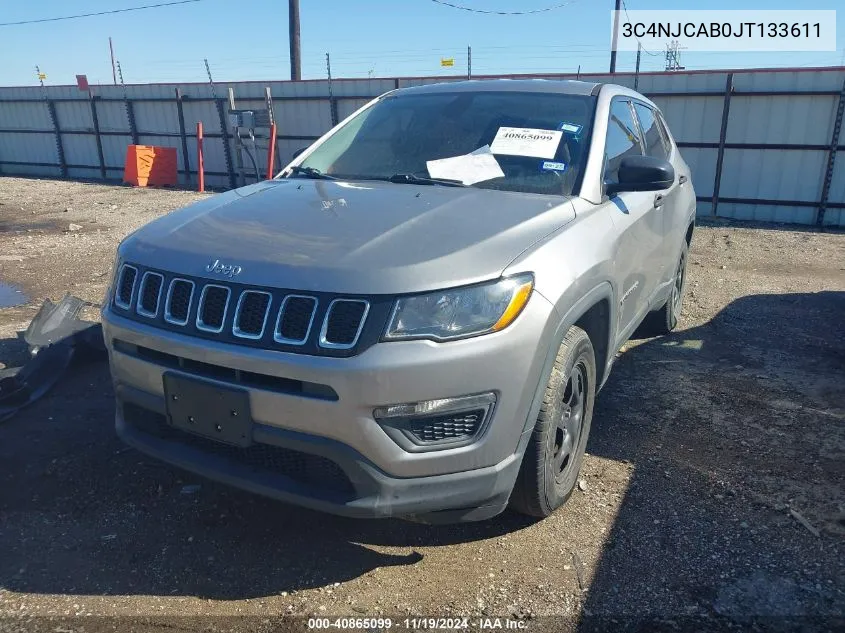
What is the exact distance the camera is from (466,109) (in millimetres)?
3572

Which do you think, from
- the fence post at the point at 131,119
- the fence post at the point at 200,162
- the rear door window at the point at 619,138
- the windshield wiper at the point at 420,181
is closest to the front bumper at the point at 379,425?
the windshield wiper at the point at 420,181

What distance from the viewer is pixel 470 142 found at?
335 centimetres

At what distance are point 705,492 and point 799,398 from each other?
1522 mm

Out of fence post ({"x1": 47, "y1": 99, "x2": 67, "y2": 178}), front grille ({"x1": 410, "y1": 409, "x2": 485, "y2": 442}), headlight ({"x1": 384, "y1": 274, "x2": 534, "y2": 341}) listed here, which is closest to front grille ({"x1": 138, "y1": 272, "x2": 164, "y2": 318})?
headlight ({"x1": 384, "y1": 274, "x2": 534, "y2": 341})

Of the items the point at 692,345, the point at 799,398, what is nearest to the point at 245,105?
the point at 692,345

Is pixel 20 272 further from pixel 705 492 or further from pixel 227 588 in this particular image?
pixel 705 492

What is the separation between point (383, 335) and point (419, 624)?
3.37 ft

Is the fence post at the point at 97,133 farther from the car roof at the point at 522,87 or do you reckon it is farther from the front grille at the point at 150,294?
the front grille at the point at 150,294

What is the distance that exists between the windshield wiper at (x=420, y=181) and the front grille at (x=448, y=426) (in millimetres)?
1289

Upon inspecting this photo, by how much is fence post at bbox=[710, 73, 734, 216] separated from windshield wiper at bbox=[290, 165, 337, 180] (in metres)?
10.3

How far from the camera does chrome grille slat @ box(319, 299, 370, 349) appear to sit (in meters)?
2.12

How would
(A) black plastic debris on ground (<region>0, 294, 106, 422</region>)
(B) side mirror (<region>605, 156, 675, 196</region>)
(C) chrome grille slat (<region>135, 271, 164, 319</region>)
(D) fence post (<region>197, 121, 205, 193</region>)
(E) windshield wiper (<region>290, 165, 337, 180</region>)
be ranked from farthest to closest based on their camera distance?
(D) fence post (<region>197, 121, 205, 193</region>)
(A) black plastic debris on ground (<region>0, 294, 106, 422</region>)
(E) windshield wiper (<region>290, 165, 337, 180</region>)
(B) side mirror (<region>605, 156, 675, 196</region>)
(C) chrome grille slat (<region>135, 271, 164, 319</region>)

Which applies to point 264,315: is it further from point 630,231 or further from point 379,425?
point 630,231

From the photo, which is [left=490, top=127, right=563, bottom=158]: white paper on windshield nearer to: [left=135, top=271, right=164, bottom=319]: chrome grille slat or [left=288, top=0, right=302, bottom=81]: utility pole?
[left=135, top=271, right=164, bottom=319]: chrome grille slat
